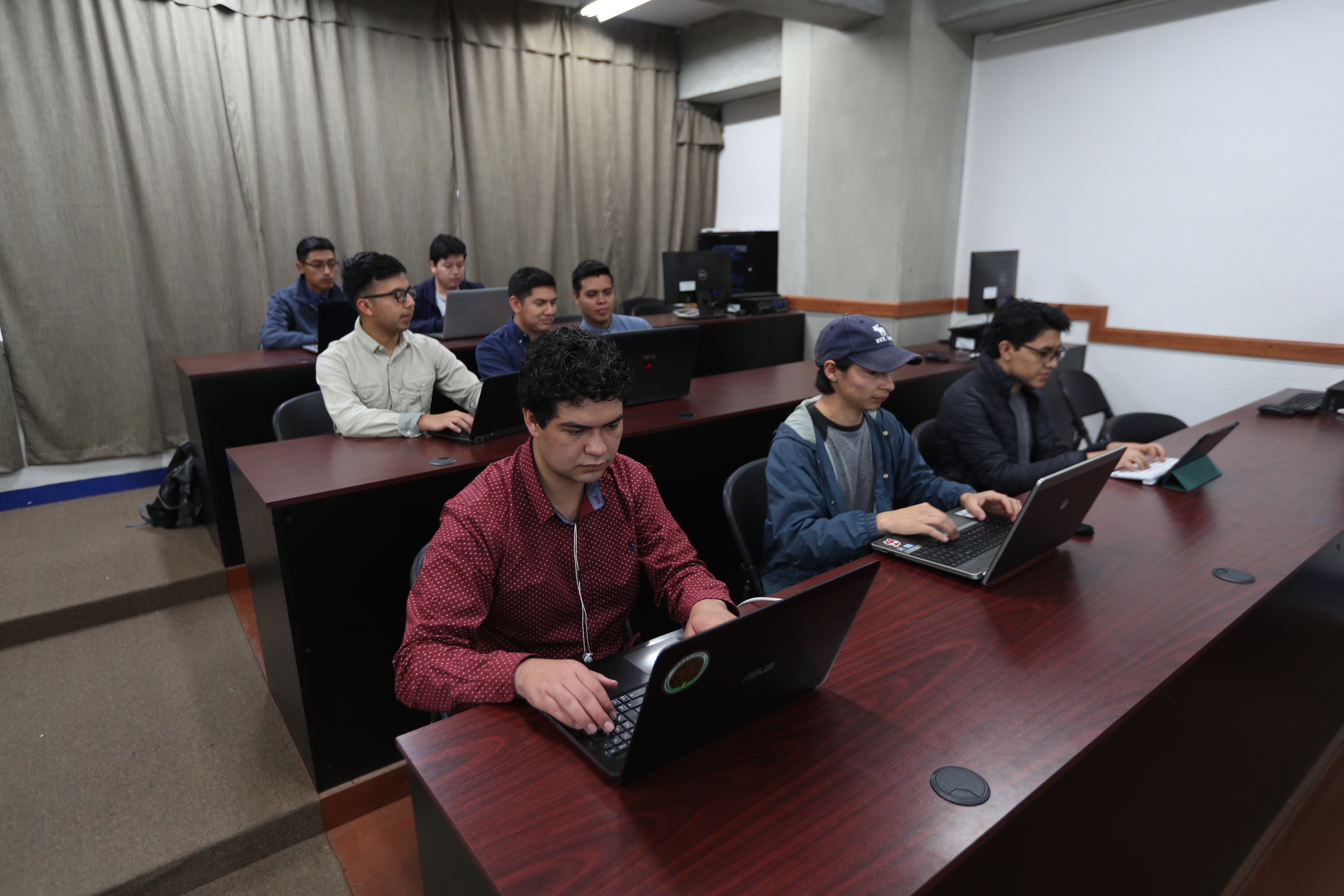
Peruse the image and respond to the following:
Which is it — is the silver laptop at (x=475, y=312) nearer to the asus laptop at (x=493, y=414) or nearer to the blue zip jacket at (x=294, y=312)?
the blue zip jacket at (x=294, y=312)

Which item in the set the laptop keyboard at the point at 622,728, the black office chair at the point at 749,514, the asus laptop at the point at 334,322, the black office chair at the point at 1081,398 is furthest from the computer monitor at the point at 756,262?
the laptop keyboard at the point at 622,728

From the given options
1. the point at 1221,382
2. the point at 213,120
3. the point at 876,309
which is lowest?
the point at 1221,382

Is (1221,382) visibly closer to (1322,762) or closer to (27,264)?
(1322,762)

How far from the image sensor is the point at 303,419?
2484 mm

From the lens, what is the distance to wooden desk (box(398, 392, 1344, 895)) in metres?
0.77

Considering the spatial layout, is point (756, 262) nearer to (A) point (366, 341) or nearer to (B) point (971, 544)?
(A) point (366, 341)

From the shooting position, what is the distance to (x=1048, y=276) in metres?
4.21

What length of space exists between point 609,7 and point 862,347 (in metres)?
3.52

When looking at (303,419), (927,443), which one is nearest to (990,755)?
(927,443)

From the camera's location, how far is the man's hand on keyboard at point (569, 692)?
36.8 inches

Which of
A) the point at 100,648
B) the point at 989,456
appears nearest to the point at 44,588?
the point at 100,648

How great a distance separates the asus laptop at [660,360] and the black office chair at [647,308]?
2473 millimetres

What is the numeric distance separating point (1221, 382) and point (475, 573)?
3.95 meters

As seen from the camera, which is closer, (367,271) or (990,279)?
(367,271)
